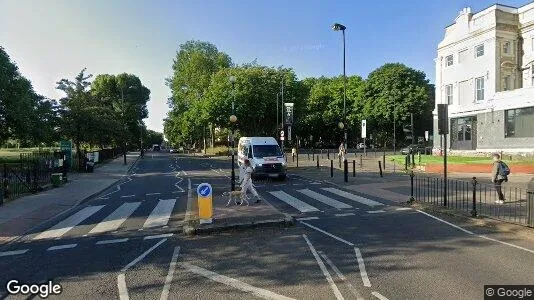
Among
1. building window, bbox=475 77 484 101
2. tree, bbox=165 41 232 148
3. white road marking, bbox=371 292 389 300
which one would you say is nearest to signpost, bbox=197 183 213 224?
white road marking, bbox=371 292 389 300

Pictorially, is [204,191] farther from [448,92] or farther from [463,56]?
[448,92]

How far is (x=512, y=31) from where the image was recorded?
1471 inches

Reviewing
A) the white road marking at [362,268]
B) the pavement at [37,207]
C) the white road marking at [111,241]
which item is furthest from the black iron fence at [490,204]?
the pavement at [37,207]

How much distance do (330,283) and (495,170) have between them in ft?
33.0

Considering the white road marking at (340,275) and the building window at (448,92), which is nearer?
the white road marking at (340,275)

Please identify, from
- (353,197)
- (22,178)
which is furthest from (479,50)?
(22,178)

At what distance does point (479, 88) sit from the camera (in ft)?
128

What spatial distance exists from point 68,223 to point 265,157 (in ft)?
43.1

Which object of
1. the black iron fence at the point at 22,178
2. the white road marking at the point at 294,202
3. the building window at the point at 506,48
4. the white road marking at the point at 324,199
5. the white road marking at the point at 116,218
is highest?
the building window at the point at 506,48

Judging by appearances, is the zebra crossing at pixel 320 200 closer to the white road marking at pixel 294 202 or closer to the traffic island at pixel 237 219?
the white road marking at pixel 294 202

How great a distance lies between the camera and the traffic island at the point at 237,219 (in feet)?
33.2

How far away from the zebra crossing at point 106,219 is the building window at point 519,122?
30.8 metres

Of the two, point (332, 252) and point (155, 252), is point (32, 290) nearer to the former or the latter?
point (155, 252)

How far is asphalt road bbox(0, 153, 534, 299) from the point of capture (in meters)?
6.14
